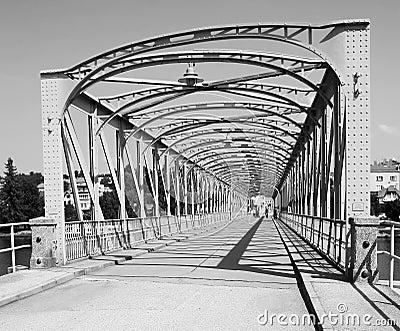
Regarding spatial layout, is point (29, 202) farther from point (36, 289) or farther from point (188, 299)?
point (188, 299)

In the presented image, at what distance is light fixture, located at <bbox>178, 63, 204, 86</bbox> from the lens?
15541mm

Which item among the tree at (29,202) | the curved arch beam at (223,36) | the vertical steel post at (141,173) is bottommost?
the tree at (29,202)

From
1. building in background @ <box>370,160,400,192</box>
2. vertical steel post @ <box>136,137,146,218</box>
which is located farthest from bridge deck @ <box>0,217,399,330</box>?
building in background @ <box>370,160,400,192</box>

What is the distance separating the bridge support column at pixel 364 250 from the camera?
896 centimetres

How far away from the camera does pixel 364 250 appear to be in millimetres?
8992

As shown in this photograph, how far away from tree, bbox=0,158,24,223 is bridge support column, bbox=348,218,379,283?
75980mm

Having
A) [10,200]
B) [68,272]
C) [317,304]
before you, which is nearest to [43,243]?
[68,272]

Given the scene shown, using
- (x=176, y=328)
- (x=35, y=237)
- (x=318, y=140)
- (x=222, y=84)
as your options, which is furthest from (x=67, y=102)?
(x=318, y=140)

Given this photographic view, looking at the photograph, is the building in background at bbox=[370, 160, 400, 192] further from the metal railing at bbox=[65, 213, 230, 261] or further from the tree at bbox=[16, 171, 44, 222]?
the metal railing at bbox=[65, 213, 230, 261]

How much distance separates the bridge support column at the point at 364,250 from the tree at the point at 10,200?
249ft

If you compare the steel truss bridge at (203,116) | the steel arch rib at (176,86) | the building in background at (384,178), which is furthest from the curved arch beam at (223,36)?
the building in background at (384,178)

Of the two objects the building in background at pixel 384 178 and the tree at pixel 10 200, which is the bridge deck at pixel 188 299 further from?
the building in background at pixel 384 178

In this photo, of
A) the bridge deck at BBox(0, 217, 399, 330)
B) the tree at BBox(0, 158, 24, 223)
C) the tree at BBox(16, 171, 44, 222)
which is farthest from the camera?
the tree at BBox(0, 158, 24, 223)

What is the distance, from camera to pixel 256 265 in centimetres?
1322
